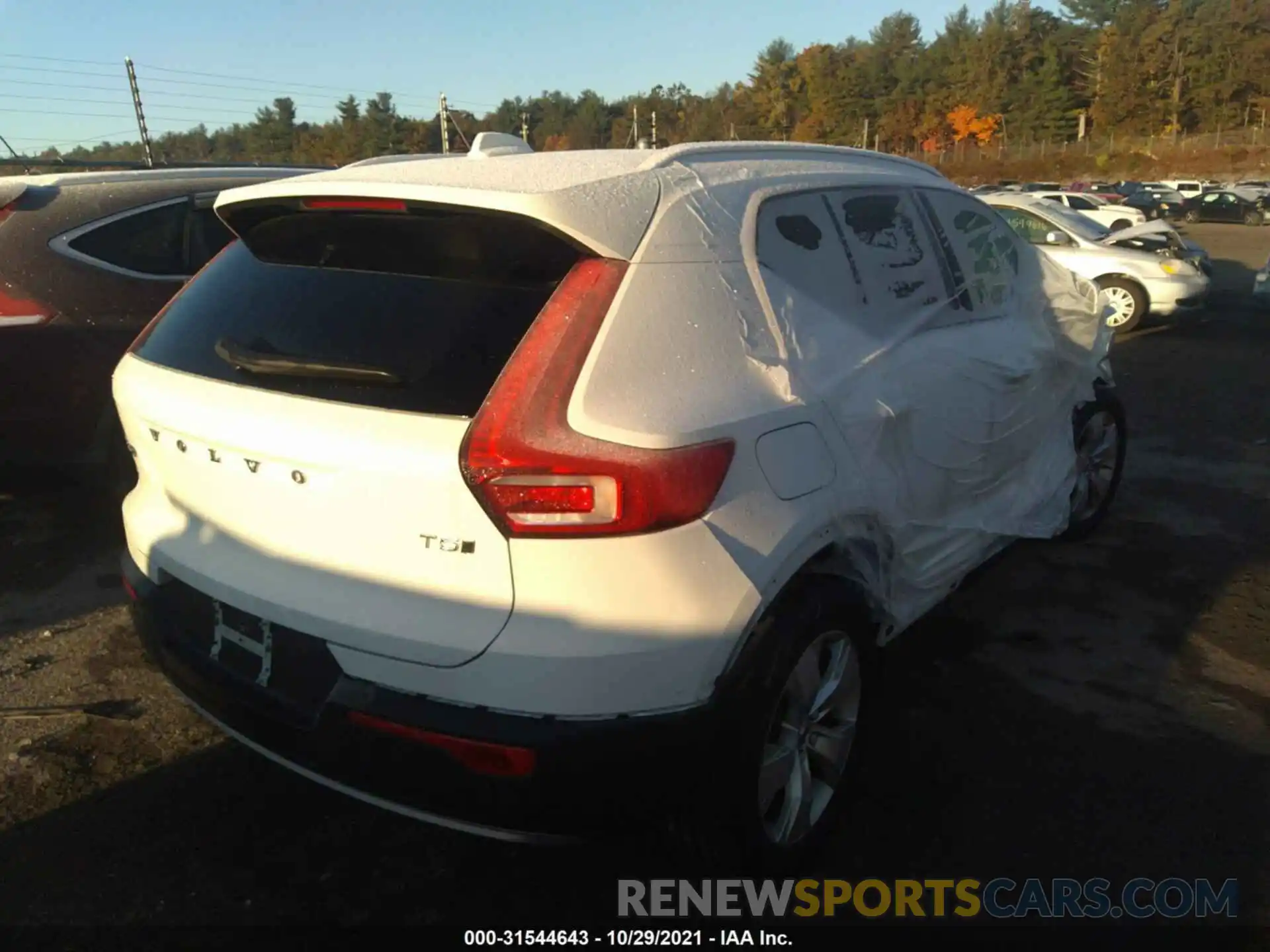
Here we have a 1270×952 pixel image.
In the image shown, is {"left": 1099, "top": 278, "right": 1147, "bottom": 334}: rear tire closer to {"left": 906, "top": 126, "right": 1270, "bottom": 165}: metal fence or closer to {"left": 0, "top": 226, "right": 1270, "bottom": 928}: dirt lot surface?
{"left": 0, "top": 226, "right": 1270, "bottom": 928}: dirt lot surface

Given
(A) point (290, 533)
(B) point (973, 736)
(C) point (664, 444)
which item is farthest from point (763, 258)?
(B) point (973, 736)

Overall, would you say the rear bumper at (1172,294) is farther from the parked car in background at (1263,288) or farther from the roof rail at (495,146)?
the roof rail at (495,146)

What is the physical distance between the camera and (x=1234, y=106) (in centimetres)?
7950

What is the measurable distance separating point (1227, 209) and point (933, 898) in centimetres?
4389

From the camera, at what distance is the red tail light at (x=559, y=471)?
6.53 feet

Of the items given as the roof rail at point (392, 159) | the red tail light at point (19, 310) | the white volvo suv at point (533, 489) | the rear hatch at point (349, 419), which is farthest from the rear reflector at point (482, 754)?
the red tail light at point (19, 310)

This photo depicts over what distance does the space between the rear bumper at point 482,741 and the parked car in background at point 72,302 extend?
8.45ft

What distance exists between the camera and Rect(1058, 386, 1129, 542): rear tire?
188 inches

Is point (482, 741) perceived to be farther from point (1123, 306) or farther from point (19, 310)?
point (1123, 306)

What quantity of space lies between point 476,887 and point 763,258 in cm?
176

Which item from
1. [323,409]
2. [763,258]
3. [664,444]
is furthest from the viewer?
[763,258]

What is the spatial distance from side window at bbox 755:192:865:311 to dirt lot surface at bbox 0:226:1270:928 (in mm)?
1450

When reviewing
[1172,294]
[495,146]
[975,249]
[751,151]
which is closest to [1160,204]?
[1172,294]

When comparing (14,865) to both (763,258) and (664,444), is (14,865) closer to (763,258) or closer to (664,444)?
(664,444)
